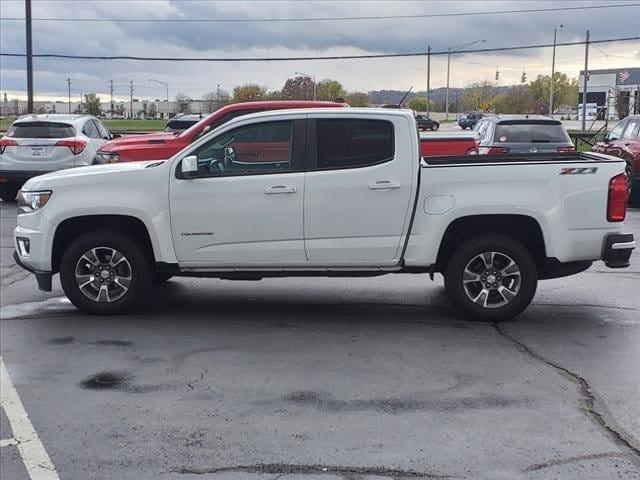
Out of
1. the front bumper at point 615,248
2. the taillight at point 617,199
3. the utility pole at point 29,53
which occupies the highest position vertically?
the utility pole at point 29,53

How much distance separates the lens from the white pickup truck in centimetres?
630

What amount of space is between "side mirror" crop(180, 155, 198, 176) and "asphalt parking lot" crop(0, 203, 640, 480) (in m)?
1.39

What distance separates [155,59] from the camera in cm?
3903

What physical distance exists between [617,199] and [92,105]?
9083 cm

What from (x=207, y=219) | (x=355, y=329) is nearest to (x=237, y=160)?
(x=207, y=219)

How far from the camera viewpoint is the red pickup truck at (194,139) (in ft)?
37.3

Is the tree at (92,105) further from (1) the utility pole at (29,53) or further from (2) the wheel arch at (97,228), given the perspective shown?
(2) the wheel arch at (97,228)

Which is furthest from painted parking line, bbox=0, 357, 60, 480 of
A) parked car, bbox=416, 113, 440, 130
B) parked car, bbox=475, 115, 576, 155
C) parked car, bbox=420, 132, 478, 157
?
parked car, bbox=416, 113, 440, 130

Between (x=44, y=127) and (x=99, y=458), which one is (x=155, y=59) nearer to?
(x=44, y=127)

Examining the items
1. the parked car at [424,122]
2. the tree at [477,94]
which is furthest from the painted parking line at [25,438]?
the tree at [477,94]

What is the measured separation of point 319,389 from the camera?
194 inches

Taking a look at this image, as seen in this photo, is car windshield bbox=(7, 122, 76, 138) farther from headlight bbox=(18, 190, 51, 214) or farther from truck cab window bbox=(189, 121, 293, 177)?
truck cab window bbox=(189, 121, 293, 177)

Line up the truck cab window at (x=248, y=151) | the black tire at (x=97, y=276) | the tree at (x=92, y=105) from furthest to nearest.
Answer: the tree at (x=92, y=105) → the black tire at (x=97, y=276) → the truck cab window at (x=248, y=151)

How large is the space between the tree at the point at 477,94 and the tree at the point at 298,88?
5975 cm
